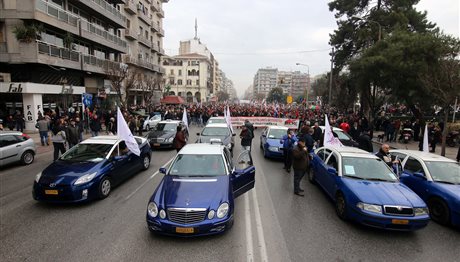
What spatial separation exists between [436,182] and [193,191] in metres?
5.76

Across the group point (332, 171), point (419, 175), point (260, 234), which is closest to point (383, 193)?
point (332, 171)

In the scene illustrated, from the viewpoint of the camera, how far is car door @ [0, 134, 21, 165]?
9.94 m

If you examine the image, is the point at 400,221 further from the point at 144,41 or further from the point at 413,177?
the point at 144,41

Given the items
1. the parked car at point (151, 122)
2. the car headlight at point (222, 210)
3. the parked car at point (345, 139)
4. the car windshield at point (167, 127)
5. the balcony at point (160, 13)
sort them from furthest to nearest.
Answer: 1. the balcony at point (160, 13)
2. the parked car at point (151, 122)
3. the car windshield at point (167, 127)
4. the parked car at point (345, 139)
5. the car headlight at point (222, 210)

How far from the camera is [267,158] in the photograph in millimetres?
12547

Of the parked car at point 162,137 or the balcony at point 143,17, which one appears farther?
the balcony at point 143,17

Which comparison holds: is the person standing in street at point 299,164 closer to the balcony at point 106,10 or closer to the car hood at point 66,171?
the car hood at point 66,171

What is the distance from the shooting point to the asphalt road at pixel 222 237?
4.62 meters

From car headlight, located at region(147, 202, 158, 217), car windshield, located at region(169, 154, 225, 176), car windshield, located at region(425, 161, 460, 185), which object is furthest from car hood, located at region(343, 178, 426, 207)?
car headlight, located at region(147, 202, 158, 217)

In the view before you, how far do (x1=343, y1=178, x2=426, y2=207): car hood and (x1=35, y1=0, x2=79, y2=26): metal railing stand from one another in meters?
Answer: 23.0

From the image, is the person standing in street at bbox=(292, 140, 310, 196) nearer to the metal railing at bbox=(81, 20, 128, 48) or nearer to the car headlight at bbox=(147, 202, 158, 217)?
the car headlight at bbox=(147, 202, 158, 217)

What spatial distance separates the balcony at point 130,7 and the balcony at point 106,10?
4.80 m

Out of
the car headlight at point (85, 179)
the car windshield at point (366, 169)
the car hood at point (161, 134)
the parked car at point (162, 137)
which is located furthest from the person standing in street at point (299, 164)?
the car hood at point (161, 134)

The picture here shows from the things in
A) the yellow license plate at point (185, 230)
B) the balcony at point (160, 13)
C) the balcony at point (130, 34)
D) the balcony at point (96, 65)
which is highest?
the balcony at point (160, 13)
